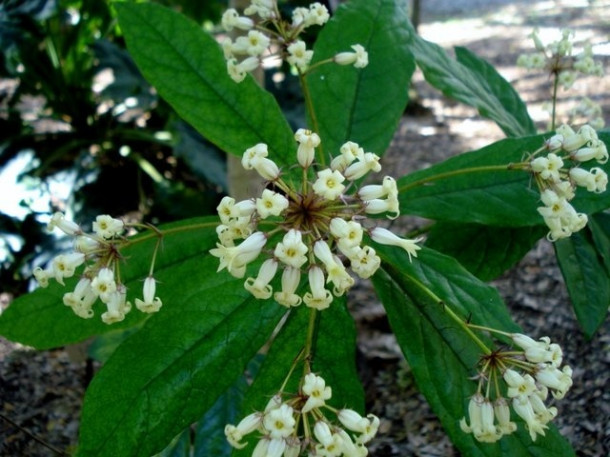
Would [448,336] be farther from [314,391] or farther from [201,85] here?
[201,85]

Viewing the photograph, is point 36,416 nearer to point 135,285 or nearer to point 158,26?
point 135,285

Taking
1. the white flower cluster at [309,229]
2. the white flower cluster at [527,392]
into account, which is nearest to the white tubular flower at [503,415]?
the white flower cluster at [527,392]

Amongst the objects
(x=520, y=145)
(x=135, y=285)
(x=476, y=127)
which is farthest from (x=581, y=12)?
(x=135, y=285)

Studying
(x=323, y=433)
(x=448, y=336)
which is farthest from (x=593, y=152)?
(x=323, y=433)

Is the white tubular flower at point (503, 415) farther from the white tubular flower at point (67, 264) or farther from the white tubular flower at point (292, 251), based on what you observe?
the white tubular flower at point (67, 264)

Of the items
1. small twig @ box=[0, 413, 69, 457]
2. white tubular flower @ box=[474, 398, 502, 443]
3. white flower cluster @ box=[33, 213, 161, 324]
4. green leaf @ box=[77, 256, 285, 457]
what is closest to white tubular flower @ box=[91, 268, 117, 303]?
white flower cluster @ box=[33, 213, 161, 324]

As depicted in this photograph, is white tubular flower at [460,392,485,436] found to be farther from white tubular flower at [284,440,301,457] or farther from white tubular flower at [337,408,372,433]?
white tubular flower at [284,440,301,457]
